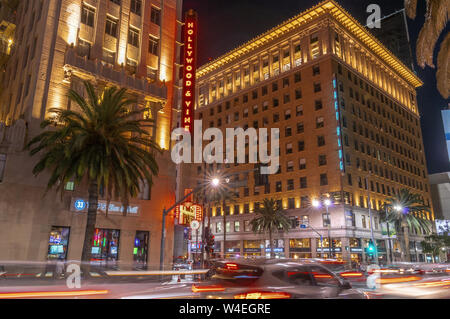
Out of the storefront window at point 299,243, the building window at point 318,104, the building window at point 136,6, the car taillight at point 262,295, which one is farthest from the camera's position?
the building window at point 318,104

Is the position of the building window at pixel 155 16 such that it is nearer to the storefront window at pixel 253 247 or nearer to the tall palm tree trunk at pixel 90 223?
the tall palm tree trunk at pixel 90 223

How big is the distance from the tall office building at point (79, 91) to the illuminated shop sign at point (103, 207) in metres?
0.08

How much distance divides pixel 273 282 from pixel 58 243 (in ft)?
75.6

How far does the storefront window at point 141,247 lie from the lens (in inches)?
1172

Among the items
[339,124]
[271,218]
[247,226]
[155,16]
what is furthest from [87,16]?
[247,226]

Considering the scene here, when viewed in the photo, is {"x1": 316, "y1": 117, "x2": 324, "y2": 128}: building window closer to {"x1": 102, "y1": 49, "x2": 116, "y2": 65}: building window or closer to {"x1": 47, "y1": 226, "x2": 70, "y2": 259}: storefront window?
{"x1": 102, "y1": 49, "x2": 116, "y2": 65}: building window

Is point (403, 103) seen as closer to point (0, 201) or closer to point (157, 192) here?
point (157, 192)

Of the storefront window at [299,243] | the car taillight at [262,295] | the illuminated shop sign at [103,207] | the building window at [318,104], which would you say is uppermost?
the building window at [318,104]

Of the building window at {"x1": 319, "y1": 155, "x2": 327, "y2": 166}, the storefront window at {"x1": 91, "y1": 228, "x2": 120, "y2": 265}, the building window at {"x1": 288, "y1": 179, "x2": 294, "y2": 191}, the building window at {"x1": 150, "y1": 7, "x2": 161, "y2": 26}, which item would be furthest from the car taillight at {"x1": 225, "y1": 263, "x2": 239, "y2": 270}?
the building window at {"x1": 288, "y1": 179, "x2": 294, "y2": 191}

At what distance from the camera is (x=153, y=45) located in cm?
3538

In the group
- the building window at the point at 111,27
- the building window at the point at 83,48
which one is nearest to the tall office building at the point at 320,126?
the building window at the point at 111,27

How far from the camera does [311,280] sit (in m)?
8.34

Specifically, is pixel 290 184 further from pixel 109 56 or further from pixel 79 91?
pixel 79 91

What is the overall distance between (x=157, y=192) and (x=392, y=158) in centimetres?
6748
